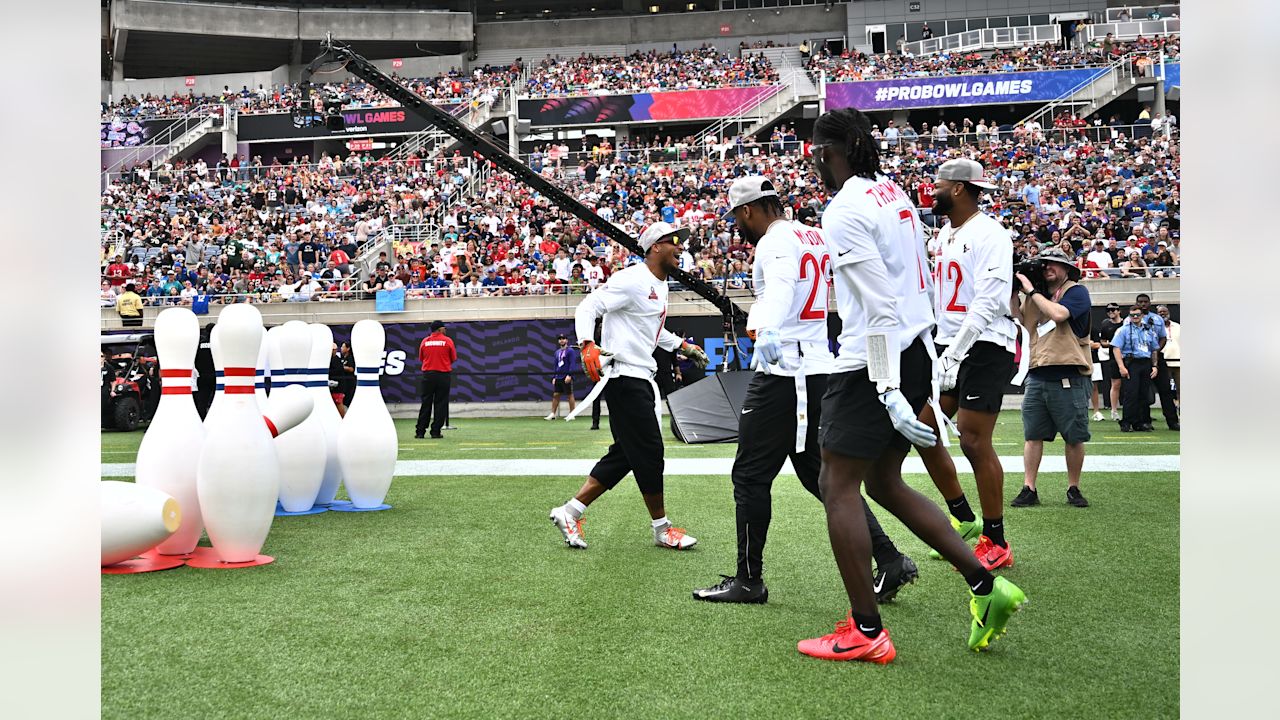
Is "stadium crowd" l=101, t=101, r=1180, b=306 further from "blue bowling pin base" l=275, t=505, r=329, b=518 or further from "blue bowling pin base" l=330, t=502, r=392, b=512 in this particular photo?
"blue bowling pin base" l=275, t=505, r=329, b=518

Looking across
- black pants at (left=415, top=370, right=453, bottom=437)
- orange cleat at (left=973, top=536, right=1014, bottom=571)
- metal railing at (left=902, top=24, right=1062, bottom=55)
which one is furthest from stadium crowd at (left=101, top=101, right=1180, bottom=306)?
orange cleat at (left=973, top=536, right=1014, bottom=571)

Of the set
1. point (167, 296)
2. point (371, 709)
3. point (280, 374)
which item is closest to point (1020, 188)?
point (167, 296)

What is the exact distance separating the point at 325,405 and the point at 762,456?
420cm

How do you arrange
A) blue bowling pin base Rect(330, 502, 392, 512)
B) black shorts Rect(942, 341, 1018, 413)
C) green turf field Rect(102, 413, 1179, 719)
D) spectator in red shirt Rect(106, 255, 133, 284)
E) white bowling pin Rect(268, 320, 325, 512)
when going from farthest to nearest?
spectator in red shirt Rect(106, 255, 133, 284) → blue bowling pin base Rect(330, 502, 392, 512) → white bowling pin Rect(268, 320, 325, 512) → black shorts Rect(942, 341, 1018, 413) → green turf field Rect(102, 413, 1179, 719)

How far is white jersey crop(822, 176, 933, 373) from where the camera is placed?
3.72m

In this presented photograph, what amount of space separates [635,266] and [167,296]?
21.1 metres

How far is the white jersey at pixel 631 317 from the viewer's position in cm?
622

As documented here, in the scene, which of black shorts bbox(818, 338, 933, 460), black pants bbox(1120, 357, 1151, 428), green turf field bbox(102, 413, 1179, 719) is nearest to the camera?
green turf field bbox(102, 413, 1179, 719)

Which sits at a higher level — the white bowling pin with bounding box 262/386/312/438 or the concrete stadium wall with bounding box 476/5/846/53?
the concrete stadium wall with bounding box 476/5/846/53

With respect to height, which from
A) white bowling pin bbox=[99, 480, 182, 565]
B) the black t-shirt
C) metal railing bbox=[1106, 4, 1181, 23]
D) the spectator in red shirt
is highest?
metal railing bbox=[1106, 4, 1181, 23]

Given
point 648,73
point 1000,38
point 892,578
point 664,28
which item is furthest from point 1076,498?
point 664,28

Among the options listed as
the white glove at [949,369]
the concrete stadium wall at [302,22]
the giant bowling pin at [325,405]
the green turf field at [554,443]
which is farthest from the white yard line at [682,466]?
the concrete stadium wall at [302,22]

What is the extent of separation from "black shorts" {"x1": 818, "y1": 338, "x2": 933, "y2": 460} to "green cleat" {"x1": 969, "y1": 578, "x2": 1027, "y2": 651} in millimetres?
644
